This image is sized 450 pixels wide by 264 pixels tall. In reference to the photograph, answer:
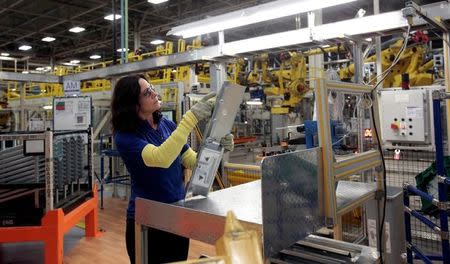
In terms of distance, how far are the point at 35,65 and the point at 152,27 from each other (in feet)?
31.8

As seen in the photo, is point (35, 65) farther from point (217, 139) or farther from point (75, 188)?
point (217, 139)

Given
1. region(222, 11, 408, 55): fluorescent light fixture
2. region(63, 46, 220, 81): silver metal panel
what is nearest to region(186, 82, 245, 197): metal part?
region(222, 11, 408, 55): fluorescent light fixture

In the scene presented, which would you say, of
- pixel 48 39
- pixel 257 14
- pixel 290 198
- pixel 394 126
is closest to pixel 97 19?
pixel 48 39

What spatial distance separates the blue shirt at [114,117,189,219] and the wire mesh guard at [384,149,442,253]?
117 inches

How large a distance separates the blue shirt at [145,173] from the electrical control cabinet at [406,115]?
12.1 feet

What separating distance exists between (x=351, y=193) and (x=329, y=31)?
2.42 meters

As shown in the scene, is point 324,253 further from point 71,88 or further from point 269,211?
point 71,88

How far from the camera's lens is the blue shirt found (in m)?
1.92

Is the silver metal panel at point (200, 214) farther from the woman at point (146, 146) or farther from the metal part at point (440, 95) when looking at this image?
the metal part at point (440, 95)

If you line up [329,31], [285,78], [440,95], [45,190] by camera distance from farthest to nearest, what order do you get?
[285,78], [329,31], [45,190], [440,95]

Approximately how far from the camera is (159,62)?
18.8 feet

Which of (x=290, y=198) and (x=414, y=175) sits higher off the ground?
(x=290, y=198)

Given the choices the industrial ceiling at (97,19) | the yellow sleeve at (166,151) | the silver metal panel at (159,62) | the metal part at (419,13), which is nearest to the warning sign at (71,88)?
the silver metal panel at (159,62)

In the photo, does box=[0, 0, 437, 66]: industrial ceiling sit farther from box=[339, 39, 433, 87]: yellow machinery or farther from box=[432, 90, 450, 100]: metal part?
box=[432, 90, 450, 100]: metal part
